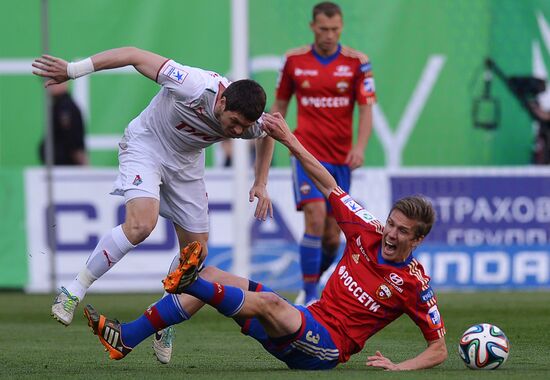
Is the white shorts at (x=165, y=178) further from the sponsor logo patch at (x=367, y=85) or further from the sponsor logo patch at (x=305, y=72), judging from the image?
the sponsor logo patch at (x=367, y=85)

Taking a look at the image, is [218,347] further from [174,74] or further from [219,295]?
[219,295]

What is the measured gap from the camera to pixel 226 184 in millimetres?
→ 13773

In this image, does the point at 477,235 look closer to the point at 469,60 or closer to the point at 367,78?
the point at 469,60

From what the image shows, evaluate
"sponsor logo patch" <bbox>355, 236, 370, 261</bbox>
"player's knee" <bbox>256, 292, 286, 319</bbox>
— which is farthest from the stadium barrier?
"player's knee" <bbox>256, 292, 286, 319</bbox>

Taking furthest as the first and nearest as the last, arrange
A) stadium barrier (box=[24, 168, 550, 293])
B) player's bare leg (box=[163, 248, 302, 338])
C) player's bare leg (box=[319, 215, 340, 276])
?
1. stadium barrier (box=[24, 168, 550, 293])
2. player's bare leg (box=[319, 215, 340, 276])
3. player's bare leg (box=[163, 248, 302, 338])

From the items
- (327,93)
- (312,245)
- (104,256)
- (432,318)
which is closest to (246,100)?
(104,256)

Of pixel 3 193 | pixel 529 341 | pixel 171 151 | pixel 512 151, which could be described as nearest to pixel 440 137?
pixel 512 151

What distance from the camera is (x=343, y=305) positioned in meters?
6.74

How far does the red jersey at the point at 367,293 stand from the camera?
21.7 feet

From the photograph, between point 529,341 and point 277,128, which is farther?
point 529,341

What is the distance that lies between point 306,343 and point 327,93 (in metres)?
4.63

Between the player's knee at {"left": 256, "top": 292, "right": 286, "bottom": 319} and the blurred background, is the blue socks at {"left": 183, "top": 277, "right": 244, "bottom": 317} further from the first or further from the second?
the blurred background

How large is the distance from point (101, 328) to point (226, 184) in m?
7.16

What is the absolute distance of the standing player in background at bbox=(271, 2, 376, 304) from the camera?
421 inches
